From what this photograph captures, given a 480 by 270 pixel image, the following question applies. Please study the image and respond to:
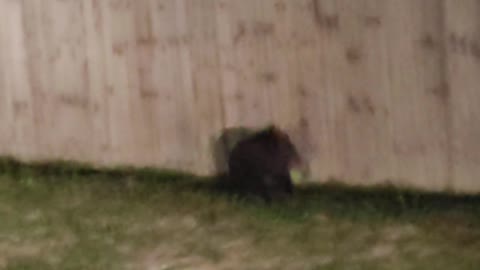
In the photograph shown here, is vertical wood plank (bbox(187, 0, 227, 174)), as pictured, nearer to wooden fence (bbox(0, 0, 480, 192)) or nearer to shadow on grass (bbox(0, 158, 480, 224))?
wooden fence (bbox(0, 0, 480, 192))

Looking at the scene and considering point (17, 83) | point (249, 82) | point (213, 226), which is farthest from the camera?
point (17, 83)

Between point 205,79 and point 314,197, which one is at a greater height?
point 205,79

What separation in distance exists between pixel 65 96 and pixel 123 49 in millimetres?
383

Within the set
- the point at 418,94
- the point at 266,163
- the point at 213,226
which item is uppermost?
the point at 418,94

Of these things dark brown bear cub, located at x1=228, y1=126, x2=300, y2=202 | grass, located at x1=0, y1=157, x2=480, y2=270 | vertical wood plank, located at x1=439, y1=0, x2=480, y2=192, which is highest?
vertical wood plank, located at x1=439, y1=0, x2=480, y2=192

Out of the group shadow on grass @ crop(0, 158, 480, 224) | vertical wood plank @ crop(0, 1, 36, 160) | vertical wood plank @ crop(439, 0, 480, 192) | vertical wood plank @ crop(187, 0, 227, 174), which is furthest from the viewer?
vertical wood plank @ crop(0, 1, 36, 160)

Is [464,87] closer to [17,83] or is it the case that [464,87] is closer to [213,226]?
[213,226]

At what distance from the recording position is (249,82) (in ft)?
10.7

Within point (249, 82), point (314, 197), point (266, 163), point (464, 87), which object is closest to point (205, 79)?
point (249, 82)

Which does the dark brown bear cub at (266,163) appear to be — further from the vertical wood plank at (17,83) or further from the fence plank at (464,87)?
the vertical wood plank at (17,83)

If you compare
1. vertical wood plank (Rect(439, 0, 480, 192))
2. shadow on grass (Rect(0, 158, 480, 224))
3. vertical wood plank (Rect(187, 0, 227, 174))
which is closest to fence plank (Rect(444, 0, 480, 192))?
vertical wood plank (Rect(439, 0, 480, 192))

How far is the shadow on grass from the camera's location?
9.68 ft

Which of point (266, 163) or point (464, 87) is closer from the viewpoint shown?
point (464, 87)

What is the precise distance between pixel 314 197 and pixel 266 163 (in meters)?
0.24
